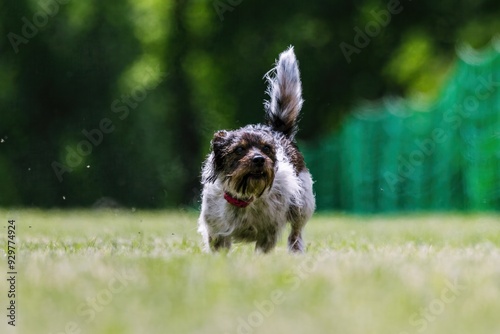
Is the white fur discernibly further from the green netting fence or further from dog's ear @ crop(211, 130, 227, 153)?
the green netting fence

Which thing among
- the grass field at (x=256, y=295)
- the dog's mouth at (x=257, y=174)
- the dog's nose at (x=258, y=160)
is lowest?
the grass field at (x=256, y=295)

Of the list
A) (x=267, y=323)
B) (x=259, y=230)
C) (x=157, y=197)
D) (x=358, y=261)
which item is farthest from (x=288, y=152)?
(x=157, y=197)

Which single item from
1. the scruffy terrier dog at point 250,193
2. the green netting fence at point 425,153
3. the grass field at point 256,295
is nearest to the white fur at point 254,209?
the scruffy terrier dog at point 250,193

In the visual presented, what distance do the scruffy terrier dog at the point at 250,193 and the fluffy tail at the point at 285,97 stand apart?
58cm

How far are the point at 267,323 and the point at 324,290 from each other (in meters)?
0.79

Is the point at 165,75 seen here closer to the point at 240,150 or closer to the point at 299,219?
the point at 299,219

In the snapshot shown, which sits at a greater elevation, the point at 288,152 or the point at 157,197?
the point at 288,152

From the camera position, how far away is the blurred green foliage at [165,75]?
941 inches

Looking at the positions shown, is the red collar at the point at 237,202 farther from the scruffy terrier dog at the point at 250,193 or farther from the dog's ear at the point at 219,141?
the dog's ear at the point at 219,141

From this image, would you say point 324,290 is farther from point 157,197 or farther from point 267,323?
point 157,197

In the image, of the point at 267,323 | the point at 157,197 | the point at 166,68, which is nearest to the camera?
the point at 267,323

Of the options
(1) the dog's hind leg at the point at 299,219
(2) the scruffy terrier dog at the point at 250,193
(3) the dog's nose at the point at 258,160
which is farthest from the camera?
(1) the dog's hind leg at the point at 299,219

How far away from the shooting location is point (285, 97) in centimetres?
861

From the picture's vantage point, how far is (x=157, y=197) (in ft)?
78.8
